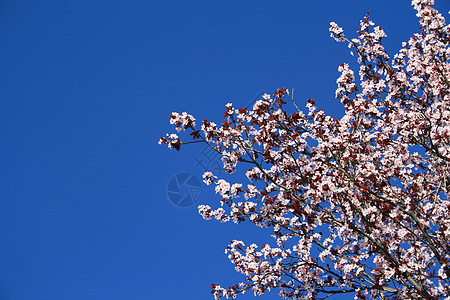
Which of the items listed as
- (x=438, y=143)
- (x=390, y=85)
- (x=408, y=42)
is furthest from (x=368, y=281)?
(x=408, y=42)

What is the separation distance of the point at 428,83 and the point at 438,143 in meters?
1.84

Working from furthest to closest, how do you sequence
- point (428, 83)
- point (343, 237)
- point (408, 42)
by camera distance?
point (408, 42)
point (428, 83)
point (343, 237)

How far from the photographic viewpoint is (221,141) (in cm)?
816

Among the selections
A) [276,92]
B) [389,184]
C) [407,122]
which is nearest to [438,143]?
[407,122]

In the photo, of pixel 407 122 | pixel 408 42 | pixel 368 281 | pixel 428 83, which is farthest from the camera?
pixel 408 42

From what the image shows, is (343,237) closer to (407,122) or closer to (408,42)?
(407,122)

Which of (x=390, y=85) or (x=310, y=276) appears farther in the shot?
(x=390, y=85)

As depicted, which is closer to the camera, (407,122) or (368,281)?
(368,281)

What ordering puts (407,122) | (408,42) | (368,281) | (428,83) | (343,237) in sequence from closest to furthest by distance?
1. (368,281)
2. (343,237)
3. (407,122)
4. (428,83)
5. (408,42)

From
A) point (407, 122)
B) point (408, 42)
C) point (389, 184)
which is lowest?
point (389, 184)

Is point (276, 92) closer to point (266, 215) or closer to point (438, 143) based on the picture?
point (266, 215)

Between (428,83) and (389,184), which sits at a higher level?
(428,83)

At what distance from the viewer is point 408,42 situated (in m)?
9.81

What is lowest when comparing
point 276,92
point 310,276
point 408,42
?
point 310,276
